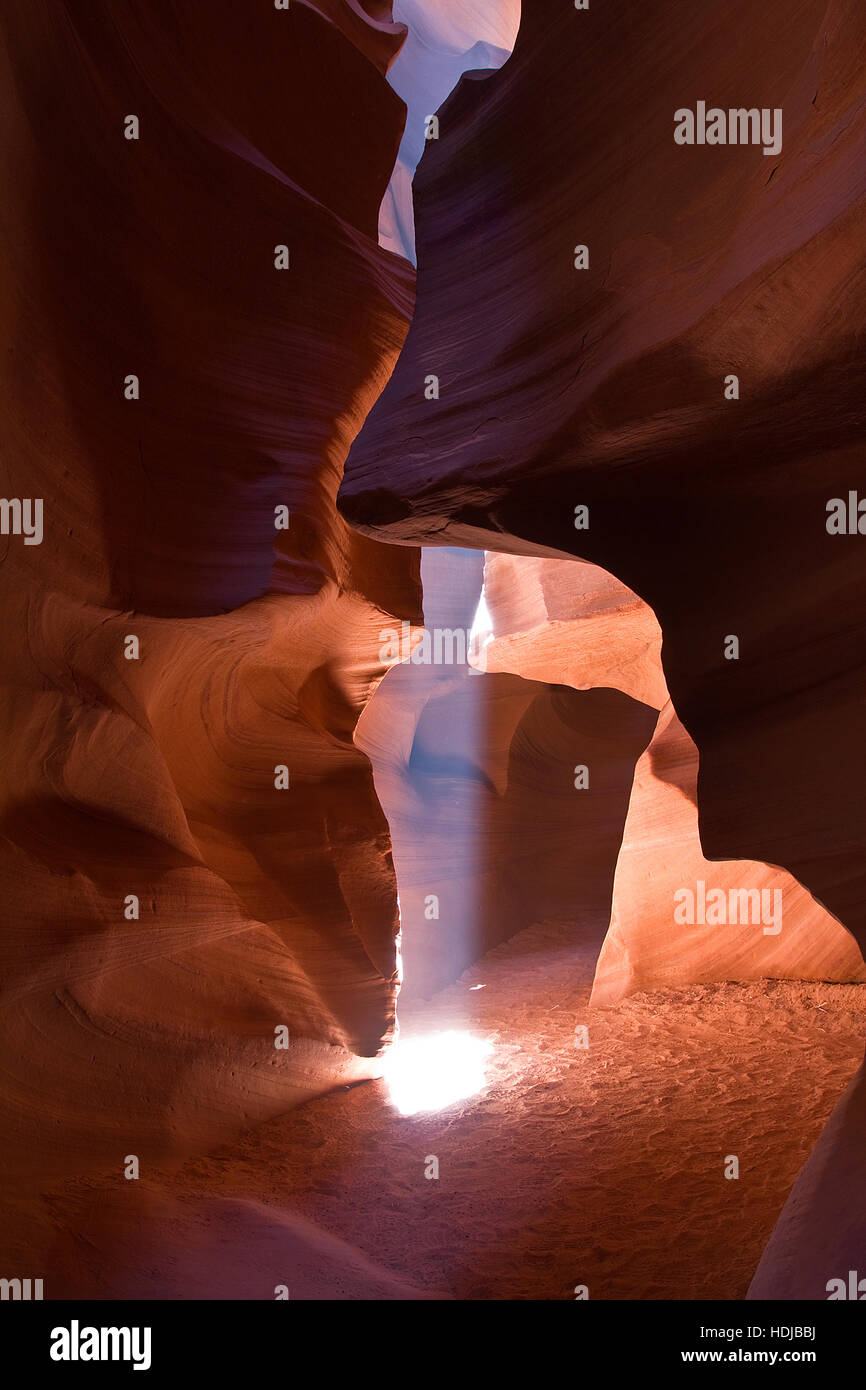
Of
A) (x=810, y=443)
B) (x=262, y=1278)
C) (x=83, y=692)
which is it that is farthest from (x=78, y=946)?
(x=810, y=443)

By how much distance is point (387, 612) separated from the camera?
7.72 meters

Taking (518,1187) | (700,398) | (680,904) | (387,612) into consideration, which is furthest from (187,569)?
(680,904)

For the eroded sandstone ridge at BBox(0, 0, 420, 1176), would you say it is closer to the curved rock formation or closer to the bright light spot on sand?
the bright light spot on sand

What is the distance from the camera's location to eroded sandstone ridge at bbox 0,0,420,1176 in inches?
211

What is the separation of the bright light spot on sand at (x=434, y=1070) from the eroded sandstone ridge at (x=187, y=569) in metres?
0.37

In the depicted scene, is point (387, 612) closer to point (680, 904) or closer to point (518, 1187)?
point (680, 904)

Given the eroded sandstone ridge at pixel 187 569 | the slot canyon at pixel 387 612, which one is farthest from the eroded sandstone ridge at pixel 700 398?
the eroded sandstone ridge at pixel 187 569

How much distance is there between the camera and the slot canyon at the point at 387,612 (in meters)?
3.38

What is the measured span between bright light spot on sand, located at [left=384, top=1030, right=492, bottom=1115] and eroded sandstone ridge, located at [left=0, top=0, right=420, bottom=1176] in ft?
1.21

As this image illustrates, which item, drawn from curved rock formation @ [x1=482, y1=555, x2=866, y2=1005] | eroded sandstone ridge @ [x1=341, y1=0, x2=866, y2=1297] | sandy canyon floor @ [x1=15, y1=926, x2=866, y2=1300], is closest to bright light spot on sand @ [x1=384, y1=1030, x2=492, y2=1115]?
sandy canyon floor @ [x1=15, y1=926, x2=866, y2=1300]

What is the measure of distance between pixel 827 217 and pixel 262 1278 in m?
5.00

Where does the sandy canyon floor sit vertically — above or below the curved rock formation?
below

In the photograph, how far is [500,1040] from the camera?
7898 mm

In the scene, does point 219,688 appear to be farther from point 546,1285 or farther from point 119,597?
point 546,1285
